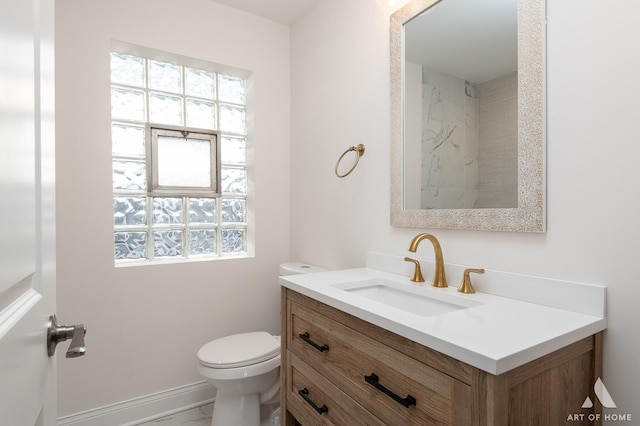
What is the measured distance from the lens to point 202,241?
224 centimetres

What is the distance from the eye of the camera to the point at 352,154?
181 cm

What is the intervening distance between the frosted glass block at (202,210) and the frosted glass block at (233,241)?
132mm

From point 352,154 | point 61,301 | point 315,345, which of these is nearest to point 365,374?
point 315,345

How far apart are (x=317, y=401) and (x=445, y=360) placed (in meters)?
0.63

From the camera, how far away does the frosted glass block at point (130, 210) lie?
198 centimetres

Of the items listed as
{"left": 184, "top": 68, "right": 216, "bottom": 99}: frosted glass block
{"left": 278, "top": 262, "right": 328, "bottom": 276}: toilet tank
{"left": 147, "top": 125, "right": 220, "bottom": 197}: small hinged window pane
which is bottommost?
{"left": 278, "top": 262, "right": 328, "bottom": 276}: toilet tank

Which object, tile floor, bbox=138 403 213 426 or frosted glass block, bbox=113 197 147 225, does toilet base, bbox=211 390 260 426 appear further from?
frosted glass block, bbox=113 197 147 225

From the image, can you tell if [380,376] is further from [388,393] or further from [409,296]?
[409,296]

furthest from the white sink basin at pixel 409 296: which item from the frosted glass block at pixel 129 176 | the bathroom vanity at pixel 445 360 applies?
the frosted glass block at pixel 129 176

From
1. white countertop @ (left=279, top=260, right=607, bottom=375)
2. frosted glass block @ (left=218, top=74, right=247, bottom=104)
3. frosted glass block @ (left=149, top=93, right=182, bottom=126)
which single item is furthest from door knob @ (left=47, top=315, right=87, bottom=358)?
frosted glass block @ (left=218, top=74, right=247, bottom=104)

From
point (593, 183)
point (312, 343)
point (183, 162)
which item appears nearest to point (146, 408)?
point (312, 343)

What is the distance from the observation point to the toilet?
163cm

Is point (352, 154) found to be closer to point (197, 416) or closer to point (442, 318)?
point (442, 318)

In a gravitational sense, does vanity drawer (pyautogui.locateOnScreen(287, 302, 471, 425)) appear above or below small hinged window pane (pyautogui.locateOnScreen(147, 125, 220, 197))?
below
